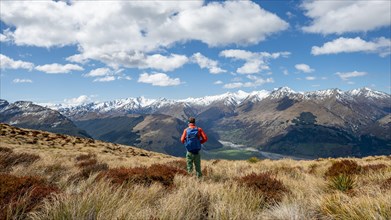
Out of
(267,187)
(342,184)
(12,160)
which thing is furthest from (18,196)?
(12,160)

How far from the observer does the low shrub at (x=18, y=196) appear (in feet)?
15.1

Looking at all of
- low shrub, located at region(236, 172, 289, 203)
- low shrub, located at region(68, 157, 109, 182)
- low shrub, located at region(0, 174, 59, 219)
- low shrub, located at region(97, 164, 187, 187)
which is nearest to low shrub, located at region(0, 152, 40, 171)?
low shrub, located at region(68, 157, 109, 182)

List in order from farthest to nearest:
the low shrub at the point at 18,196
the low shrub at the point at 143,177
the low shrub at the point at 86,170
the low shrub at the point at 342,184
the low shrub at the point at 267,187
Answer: the low shrub at the point at 86,170, the low shrub at the point at 143,177, the low shrub at the point at 342,184, the low shrub at the point at 267,187, the low shrub at the point at 18,196

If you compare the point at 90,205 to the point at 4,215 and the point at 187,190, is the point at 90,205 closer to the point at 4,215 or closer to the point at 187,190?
the point at 4,215

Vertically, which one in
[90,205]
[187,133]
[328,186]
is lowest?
[328,186]

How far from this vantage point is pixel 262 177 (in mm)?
9297

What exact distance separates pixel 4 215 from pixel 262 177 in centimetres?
688

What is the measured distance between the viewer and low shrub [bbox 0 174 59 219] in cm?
461

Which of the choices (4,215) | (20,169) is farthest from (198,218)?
(20,169)

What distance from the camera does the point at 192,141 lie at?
47.1ft

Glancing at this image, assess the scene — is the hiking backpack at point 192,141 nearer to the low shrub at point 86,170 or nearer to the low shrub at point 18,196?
the low shrub at point 86,170

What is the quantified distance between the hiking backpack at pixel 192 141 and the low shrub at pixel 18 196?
8.37 meters

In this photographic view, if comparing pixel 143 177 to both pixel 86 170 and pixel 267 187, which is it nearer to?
pixel 267 187

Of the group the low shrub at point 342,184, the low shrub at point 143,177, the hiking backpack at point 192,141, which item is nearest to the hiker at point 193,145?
the hiking backpack at point 192,141
